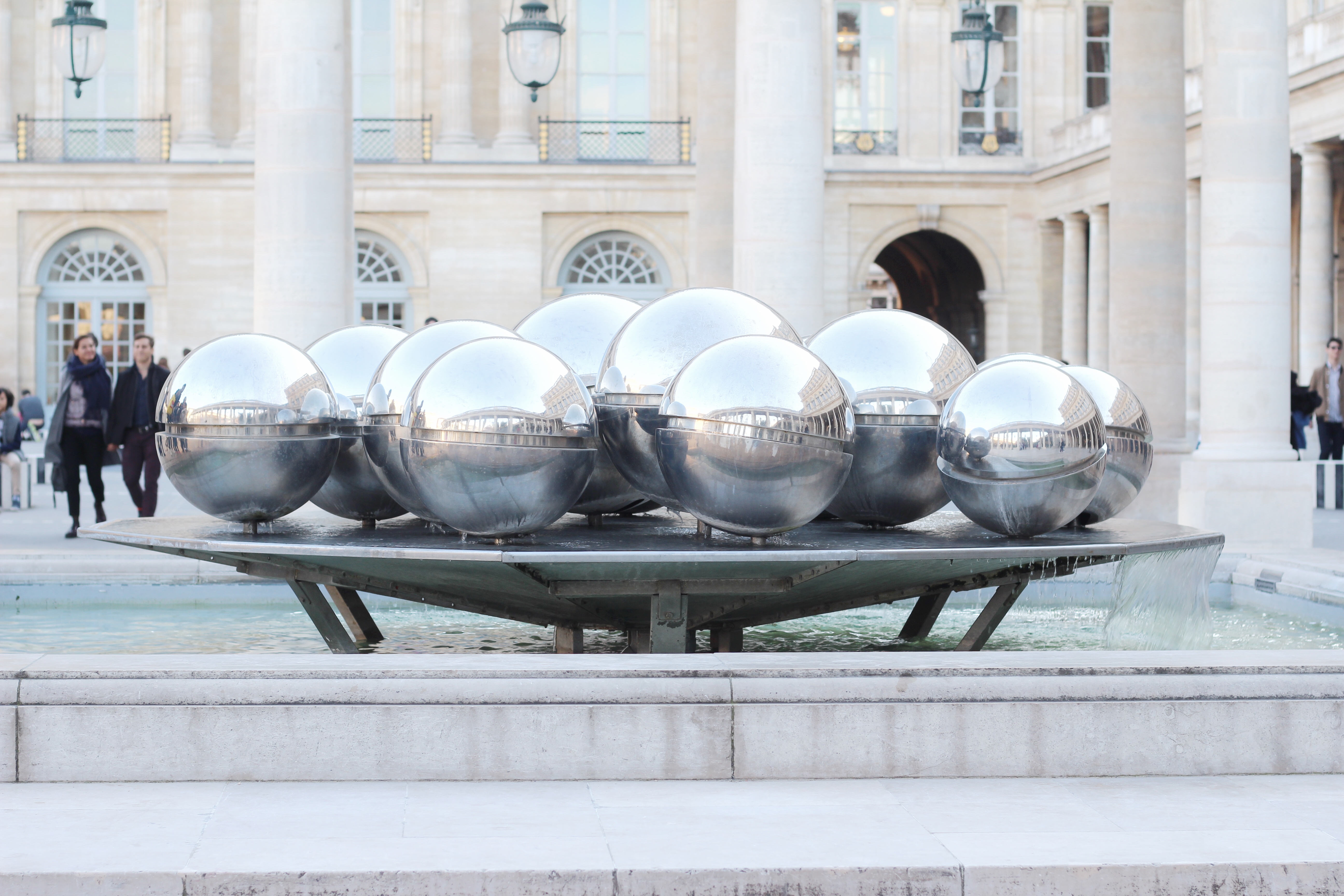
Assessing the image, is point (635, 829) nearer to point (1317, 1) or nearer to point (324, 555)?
point (324, 555)

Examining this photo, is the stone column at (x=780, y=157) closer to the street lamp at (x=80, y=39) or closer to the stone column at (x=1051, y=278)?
the street lamp at (x=80, y=39)

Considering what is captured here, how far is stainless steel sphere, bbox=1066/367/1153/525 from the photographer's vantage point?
7.60 metres

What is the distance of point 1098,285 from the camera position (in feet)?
117

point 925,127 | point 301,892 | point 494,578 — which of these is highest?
point 925,127

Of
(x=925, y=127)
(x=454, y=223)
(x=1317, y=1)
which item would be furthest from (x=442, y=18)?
(x=1317, y=1)

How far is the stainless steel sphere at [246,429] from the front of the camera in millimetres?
6973

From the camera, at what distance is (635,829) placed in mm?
5125

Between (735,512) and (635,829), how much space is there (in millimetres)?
1687

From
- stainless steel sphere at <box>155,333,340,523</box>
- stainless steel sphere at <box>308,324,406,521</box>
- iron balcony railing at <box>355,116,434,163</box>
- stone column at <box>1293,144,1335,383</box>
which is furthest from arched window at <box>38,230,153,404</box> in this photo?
stainless steel sphere at <box>155,333,340,523</box>

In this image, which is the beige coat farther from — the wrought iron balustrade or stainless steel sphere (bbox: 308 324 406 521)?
the wrought iron balustrade

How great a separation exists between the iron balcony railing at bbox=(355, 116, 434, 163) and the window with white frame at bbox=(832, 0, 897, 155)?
9.99m

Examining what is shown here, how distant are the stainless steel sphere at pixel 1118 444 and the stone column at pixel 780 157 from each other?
228 inches

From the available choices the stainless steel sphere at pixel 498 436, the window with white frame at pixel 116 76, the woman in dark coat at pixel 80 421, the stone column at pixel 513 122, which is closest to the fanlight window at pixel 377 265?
the stone column at pixel 513 122

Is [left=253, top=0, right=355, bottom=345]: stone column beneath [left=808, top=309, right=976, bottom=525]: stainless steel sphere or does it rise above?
above
